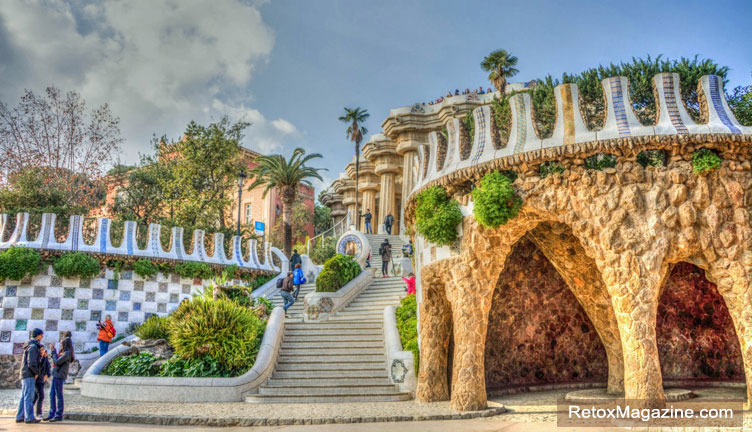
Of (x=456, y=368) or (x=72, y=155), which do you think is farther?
(x=72, y=155)

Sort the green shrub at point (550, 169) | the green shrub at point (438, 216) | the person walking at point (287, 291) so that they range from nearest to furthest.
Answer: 1. the green shrub at point (550, 169)
2. the green shrub at point (438, 216)
3. the person walking at point (287, 291)

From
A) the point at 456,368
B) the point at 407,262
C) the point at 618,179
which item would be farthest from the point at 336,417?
the point at 407,262

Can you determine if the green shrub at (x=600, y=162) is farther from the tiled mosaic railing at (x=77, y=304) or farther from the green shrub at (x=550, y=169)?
the tiled mosaic railing at (x=77, y=304)

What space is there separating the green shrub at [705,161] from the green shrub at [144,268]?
17.0 m

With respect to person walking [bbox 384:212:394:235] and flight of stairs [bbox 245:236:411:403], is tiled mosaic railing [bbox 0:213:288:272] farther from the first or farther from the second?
person walking [bbox 384:212:394:235]

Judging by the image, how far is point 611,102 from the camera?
10.6 meters

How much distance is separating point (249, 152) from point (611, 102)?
1486 inches

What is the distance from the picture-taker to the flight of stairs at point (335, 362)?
13.3 meters

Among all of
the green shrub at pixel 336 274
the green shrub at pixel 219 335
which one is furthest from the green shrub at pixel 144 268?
the green shrub at pixel 336 274

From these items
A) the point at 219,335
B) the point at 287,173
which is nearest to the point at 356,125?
the point at 287,173

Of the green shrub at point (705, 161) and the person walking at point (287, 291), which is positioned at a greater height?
the green shrub at point (705, 161)

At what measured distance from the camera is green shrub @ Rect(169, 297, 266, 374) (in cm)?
1431

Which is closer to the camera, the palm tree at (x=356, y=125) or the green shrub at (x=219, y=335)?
the green shrub at (x=219, y=335)

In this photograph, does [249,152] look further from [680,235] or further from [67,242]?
[680,235]
